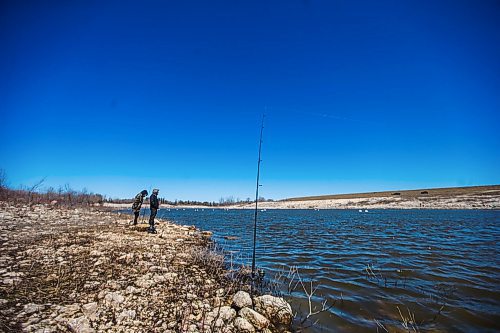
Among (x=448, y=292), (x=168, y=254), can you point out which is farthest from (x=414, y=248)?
(x=168, y=254)

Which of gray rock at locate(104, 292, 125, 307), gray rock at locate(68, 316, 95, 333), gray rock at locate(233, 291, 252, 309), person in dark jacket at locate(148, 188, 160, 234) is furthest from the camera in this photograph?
person in dark jacket at locate(148, 188, 160, 234)

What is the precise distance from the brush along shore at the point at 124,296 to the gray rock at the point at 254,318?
0.01m

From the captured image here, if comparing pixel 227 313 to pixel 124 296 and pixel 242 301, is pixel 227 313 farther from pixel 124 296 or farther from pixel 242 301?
pixel 124 296

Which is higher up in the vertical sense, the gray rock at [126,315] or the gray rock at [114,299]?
the gray rock at [114,299]

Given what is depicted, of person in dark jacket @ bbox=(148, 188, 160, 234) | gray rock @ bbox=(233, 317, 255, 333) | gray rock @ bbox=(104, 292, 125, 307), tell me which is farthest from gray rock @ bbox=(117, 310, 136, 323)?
person in dark jacket @ bbox=(148, 188, 160, 234)

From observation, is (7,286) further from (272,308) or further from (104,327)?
(272,308)

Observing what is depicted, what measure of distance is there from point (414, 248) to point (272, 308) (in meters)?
11.0

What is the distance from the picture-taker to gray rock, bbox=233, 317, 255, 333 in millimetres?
4138

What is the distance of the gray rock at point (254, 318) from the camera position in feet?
14.3

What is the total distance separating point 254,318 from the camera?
4.45 metres

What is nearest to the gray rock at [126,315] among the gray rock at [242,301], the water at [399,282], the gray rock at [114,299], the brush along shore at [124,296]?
the brush along shore at [124,296]

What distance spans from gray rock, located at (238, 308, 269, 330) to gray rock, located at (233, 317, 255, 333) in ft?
0.41

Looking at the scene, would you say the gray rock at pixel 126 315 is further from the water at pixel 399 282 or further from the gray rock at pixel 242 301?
the water at pixel 399 282

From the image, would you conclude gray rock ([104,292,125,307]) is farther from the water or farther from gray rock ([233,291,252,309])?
the water
